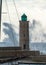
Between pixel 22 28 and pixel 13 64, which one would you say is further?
pixel 22 28

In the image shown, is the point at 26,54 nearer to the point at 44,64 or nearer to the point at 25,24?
the point at 44,64

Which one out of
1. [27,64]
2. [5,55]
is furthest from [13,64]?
[5,55]

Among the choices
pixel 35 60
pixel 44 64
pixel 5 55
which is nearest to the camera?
pixel 44 64

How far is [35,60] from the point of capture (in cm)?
1673

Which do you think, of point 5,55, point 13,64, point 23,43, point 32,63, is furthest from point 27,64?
point 23,43

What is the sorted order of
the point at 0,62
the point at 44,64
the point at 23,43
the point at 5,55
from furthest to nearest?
the point at 23,43, the point at 5,55, the point at 44,64, the point at 0,62

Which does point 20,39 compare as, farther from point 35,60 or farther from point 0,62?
point 0,62

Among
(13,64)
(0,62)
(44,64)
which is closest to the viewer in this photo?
(0,62)

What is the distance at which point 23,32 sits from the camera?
29000mm

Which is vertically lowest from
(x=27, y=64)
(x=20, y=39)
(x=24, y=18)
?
(x=27, y=64)

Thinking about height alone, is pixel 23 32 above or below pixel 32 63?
above

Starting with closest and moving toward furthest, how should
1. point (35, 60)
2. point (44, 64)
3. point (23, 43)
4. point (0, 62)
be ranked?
point (0, 62) < point (44, 64) < point (35, 60) < point (23, 43)

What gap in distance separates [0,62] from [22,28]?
17.9 m

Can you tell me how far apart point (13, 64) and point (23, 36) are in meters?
15.1
